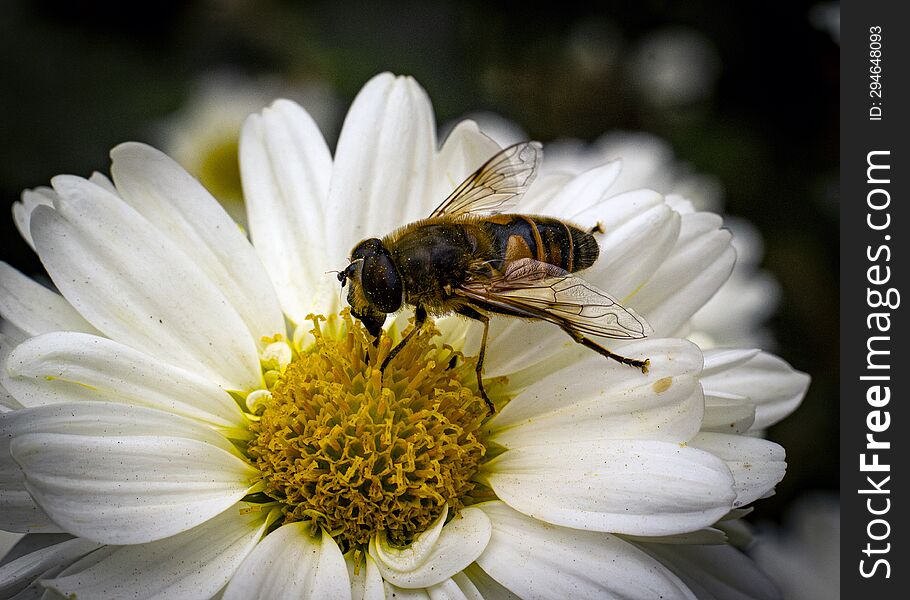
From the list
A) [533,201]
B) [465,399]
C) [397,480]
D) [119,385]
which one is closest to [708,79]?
[533,201]

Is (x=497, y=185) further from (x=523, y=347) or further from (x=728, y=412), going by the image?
(x=728, y=412)

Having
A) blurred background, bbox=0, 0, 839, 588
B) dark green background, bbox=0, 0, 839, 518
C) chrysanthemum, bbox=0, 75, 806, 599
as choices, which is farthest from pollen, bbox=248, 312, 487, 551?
dark green background, bbox=0, 0, 839, 518

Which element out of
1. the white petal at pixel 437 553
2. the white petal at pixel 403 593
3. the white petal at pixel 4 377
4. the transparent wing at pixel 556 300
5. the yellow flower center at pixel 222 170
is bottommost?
the white petal at pixel 403 593

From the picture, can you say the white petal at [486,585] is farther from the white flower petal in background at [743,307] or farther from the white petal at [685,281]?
the white flower petal in background at [743,307]

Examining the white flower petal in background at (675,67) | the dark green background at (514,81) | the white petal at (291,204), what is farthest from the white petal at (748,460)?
the white flower petal in background at (675,67)

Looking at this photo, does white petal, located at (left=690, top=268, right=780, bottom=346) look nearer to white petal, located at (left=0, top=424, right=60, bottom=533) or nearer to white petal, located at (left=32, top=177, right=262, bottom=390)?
white petal, located at (left=32, top=177, right=262, bottom=390)

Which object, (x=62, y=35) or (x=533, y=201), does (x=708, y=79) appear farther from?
(x=62, y=35)
